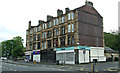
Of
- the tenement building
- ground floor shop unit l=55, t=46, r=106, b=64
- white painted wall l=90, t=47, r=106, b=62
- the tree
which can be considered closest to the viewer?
ground floor shop unit l=55, t=46, r=106, b=64

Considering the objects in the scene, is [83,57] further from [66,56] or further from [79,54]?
[66,56]

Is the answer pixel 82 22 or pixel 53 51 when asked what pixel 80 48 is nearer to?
pixel 82 22

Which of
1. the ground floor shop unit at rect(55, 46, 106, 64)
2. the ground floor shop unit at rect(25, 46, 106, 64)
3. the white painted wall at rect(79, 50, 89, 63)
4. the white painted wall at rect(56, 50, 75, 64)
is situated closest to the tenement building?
the ground floor shop unit at rect(25, 46, 106, 64)

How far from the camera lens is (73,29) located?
40.4 m

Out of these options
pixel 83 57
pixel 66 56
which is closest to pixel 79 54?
pixel 83 57

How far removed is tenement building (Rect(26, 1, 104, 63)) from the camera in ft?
131

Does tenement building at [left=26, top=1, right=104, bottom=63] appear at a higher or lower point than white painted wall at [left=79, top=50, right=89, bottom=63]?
higher

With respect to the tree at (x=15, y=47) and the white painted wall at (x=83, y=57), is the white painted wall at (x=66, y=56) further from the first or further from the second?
the tree at (x=15, y=47)

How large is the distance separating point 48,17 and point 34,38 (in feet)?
36.5

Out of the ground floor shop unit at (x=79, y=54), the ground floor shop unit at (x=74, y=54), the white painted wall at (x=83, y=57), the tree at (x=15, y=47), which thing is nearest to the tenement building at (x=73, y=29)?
the ground floor shop unit at (x=74, y=54)

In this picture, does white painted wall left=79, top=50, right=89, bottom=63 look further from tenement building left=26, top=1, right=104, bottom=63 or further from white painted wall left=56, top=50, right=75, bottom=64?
tenement building left=26, top=1, right=104, bottom=63

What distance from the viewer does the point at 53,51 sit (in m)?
46.8

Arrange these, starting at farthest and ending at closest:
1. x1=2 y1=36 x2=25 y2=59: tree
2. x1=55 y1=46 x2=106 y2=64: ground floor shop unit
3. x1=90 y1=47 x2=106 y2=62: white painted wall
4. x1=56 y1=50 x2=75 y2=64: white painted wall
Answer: x1=2 y1=36 x2=25 y2=59: tree
x1=90 y1=47 x2=106 y2=62: white painted wall
x1=56 y1=50 x2=75 y2=64: white painted wall
x1=55 y1=46 x2=106 y2=64: ground floor shop unit

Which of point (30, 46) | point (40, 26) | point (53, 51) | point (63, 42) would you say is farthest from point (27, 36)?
point (63, 42)
